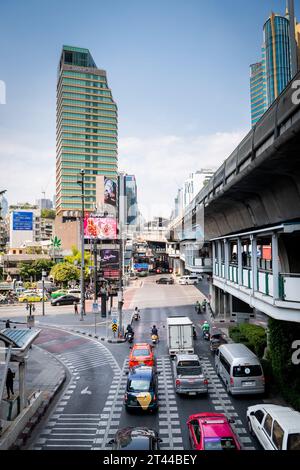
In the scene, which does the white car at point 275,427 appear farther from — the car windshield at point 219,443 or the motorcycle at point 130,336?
the motorcycle at point 130,336

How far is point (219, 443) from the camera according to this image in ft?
36.7

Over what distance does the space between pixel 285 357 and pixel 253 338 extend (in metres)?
6.81

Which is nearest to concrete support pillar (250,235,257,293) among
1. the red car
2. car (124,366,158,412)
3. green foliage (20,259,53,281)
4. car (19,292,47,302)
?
the red car

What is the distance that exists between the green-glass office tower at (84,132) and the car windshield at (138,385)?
117 m

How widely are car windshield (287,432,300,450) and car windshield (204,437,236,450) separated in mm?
1550

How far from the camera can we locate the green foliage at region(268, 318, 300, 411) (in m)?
16.2

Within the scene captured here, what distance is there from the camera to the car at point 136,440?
35.5 feet

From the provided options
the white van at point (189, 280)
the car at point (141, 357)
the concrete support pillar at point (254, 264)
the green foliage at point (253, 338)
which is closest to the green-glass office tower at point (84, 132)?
the white van at point (189, 280)

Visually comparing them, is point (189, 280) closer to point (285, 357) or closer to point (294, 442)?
point (285, 357)

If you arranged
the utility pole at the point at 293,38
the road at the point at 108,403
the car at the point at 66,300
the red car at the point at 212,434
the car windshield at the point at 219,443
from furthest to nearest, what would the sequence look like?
the car at the point at 66,300
the road at the point at 108,403
the utility pole at the point at 293,38
the red car at the point at 212,434
the car windshield at the point at 219,443

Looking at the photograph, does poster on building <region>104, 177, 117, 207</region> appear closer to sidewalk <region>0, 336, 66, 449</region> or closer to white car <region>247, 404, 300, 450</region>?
sidewalk <region>0, 336, 66, 449</region>

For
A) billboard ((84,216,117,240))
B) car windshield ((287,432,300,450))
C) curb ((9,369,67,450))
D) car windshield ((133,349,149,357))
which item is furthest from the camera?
billboard ((84,216,117,240))

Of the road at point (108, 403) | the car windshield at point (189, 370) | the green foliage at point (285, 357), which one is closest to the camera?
the road at point (108, 403)
